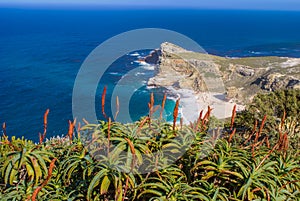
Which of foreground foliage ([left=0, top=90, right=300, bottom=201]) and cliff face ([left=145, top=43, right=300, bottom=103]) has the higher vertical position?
foreground foliage ([left=0, top=90, right=300, bottom=201])

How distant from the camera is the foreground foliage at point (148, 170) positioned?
12.1 ft

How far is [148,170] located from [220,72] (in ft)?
190

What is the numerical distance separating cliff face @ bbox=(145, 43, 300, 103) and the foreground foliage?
156 feet

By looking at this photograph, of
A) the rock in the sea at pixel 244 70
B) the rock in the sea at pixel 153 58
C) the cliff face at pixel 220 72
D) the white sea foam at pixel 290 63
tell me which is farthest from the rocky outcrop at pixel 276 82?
the rock in the sea at pixel 153 58

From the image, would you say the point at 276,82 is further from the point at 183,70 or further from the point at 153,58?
the point at 153,58

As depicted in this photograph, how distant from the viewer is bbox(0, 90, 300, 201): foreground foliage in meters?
3.69

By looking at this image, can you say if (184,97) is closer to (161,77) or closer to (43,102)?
(161,77)

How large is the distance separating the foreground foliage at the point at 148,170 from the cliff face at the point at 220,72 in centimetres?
4751

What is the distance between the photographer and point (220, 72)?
197 feet

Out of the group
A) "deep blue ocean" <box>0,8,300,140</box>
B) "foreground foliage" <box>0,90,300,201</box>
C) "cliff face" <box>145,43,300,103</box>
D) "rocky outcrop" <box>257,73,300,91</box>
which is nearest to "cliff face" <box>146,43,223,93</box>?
"cliff face" <box>145,43,300,103</box>

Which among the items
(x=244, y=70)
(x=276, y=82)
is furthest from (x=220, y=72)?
(x=276, y=82)

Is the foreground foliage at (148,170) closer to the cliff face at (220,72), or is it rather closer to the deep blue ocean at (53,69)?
the deep blue ocean at (53,69)

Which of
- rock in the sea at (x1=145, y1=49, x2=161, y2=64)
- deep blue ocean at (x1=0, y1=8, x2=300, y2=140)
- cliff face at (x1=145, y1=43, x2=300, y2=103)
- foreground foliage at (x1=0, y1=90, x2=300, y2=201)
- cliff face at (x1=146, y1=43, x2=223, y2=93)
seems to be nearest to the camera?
foreground foliage at (x1=0, y1=90, x2=300, y2=201)

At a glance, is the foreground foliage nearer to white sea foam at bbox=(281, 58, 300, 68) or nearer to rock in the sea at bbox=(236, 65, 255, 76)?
rock in the sea at bbox=(236, 65, 255, 76)
